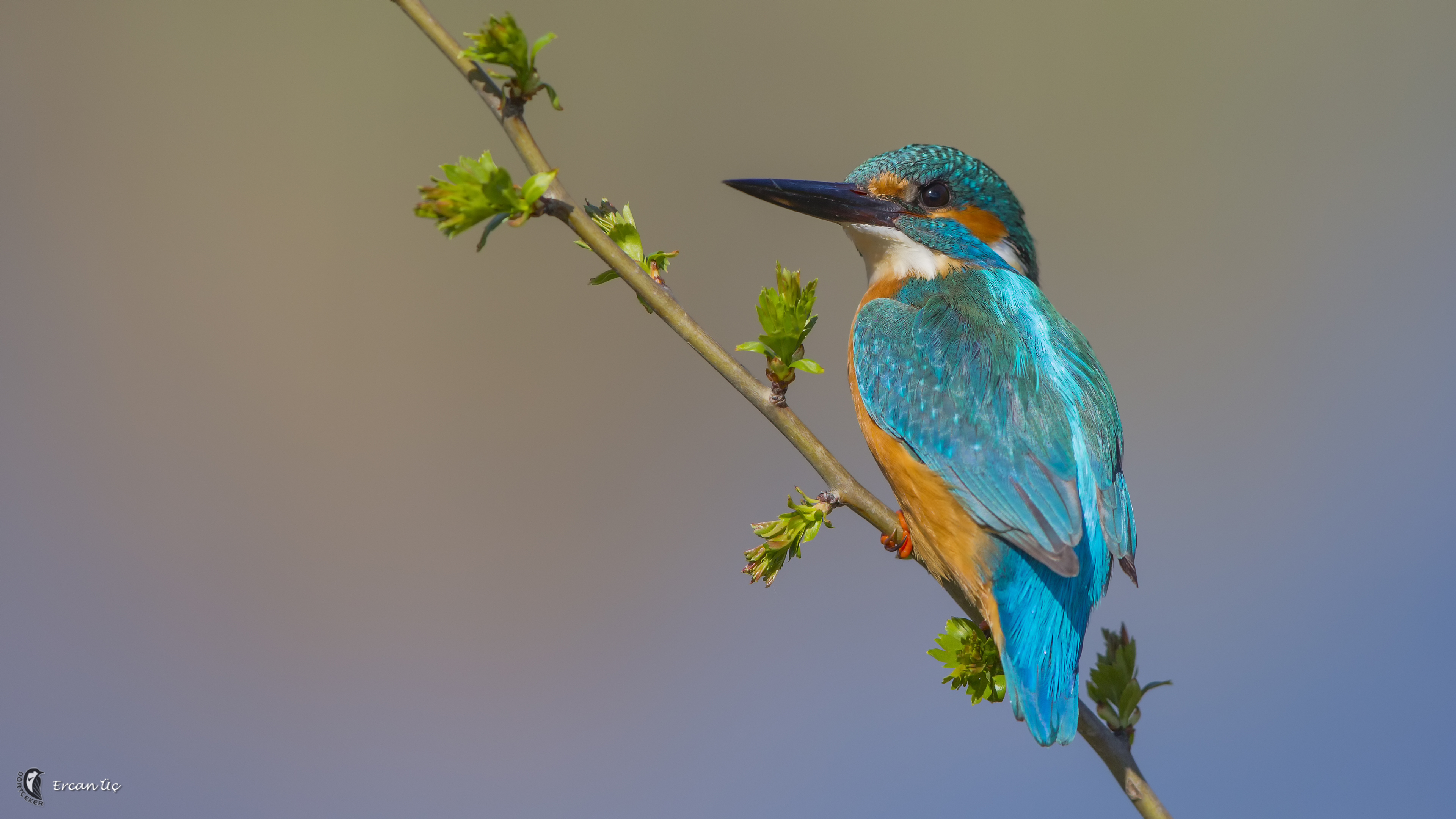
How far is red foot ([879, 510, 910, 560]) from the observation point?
1535 millimetres

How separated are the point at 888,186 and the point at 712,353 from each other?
2.71ft

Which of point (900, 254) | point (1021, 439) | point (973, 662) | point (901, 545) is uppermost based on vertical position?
point (900, 254)

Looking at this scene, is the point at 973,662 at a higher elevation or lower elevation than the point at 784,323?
lower

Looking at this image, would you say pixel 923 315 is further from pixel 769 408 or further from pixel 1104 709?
pixel 1104 709

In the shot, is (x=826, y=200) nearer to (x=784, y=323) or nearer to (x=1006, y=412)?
(x=1006, y=412)

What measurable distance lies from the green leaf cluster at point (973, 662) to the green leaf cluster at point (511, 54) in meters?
0.87

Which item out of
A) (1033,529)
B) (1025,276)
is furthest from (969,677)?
(1025,276)

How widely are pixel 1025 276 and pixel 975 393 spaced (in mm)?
500

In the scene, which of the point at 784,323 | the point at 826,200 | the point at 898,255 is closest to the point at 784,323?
the point at 784,323

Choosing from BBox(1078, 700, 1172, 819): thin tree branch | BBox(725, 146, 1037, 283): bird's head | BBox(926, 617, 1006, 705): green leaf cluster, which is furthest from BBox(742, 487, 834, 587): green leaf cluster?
BBox(725, 146, 1037, 283): bird's head

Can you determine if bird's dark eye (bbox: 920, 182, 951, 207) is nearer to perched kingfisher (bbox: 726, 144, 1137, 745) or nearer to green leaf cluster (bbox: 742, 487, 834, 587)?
perched kingfisher (bbox: 726, 144, 1137, 745)

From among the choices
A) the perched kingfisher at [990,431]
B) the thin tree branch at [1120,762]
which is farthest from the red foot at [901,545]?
the thin tree branch at [1120,762]

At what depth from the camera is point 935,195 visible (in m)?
1.86

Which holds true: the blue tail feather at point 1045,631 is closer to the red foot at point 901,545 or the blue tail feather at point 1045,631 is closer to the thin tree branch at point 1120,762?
the thin tree branch at point 1120,762
